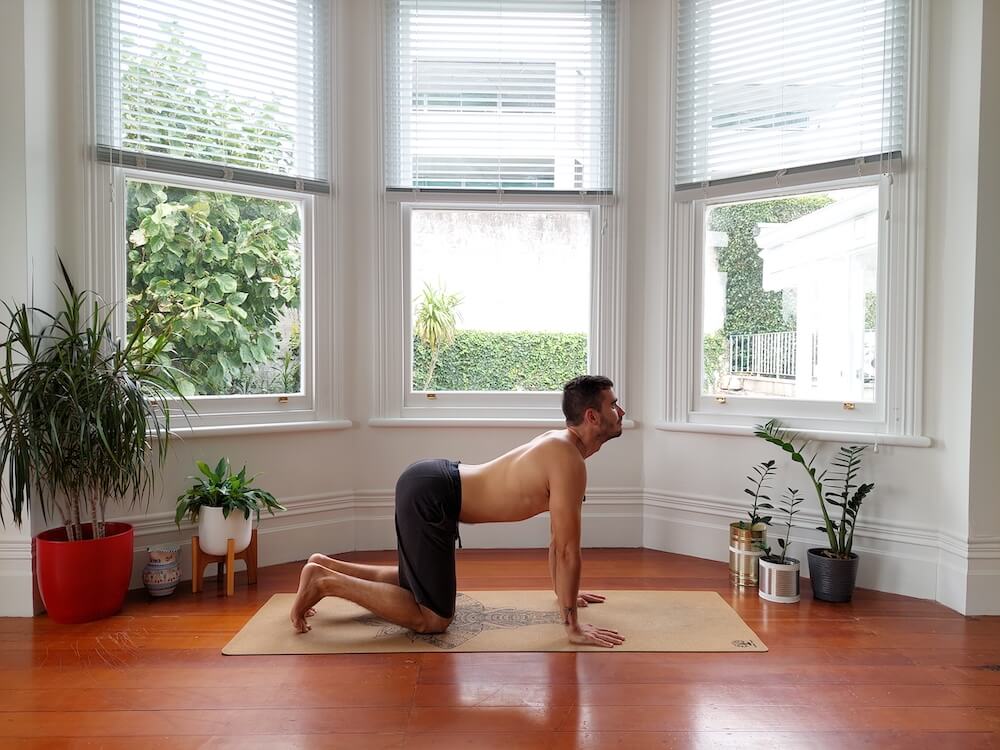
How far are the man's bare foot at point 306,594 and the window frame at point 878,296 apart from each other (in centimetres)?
214

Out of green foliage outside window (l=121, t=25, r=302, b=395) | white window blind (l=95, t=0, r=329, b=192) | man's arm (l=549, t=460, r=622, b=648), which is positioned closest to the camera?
man's arm (l=549, t=460, r=622, b=648)

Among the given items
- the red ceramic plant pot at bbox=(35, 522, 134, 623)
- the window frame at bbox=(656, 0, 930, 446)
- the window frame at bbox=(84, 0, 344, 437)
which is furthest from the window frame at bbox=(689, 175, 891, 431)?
the red ceramic plant pot at bbox=(35, 522, 134, 623)

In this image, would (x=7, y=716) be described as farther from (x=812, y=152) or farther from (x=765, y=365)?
(x=812, y=152)

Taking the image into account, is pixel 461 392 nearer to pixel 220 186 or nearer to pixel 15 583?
pixel 220 186

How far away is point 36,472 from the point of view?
2832mm

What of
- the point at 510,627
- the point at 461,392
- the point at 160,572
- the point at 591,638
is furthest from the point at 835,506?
the point at 160,572

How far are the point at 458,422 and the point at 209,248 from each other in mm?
1611

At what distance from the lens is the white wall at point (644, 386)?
3.06 m

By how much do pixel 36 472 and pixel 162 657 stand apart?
2.96 feet

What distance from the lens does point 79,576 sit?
293cm

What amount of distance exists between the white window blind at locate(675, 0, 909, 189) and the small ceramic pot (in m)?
3.23

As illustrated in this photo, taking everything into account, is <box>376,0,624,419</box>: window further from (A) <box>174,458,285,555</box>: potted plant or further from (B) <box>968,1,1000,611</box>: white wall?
(B) <box>968,1,1000,611</box>: white wall

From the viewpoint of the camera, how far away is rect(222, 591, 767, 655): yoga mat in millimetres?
2705

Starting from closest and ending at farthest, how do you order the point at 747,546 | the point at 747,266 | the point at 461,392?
the point at 747,546, the point at 747,266, the point at 461,392
